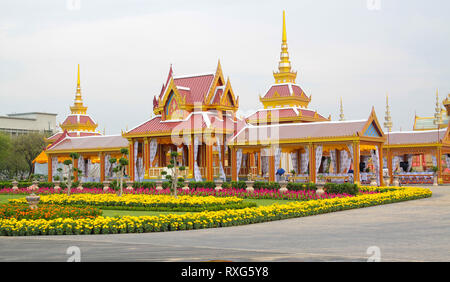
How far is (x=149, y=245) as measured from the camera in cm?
1155

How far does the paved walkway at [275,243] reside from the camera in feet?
31.7

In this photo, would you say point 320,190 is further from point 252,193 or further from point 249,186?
point 249,186

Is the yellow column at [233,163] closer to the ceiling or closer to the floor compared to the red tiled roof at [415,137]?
closer to the floor

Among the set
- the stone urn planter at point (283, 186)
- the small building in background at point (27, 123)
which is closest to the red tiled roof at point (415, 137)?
the stone urn planter at point (283, 186)

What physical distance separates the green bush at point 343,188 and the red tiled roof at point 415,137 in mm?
17040

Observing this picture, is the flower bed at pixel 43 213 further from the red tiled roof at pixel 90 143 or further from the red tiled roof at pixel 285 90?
the red tiled roof at pixel 285 90

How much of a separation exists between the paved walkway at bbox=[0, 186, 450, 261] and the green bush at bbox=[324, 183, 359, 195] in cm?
797

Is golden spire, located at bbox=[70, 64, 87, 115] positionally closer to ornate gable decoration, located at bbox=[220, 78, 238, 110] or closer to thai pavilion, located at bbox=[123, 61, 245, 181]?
thai pavilion, located at bbox=[123, 61, 245, 181]

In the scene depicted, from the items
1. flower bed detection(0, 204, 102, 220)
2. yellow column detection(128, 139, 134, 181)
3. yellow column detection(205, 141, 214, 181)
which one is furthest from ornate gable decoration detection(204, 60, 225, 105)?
flower bed detection(0, 204, 102, 220)

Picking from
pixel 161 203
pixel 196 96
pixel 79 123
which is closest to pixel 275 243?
pixel 161 203
